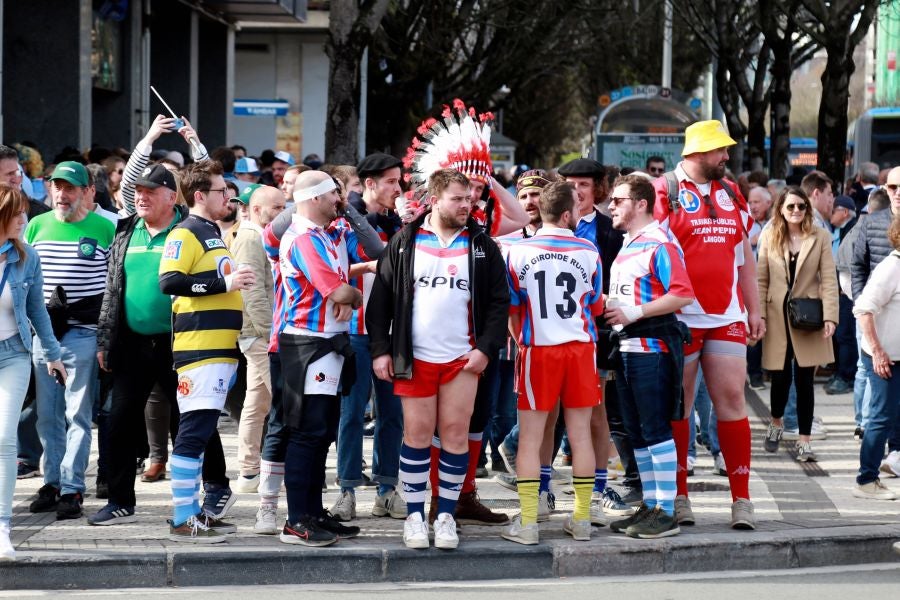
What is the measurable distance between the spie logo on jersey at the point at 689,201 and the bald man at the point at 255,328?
2.79 m

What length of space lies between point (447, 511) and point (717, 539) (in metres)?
1.47

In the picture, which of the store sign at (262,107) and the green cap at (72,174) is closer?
the green cap at (72,174)

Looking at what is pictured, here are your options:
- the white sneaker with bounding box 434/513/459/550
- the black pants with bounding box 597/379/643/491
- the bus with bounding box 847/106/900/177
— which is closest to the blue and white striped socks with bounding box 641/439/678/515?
the black pants with bounding box 597/379/643/491

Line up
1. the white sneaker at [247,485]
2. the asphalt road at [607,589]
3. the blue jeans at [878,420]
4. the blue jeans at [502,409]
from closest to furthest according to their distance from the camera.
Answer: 1. the asphalt road at [607,589]
2. the blue jeans at [878,420]
3. the white sneaker at [247,485]
4. the blue jeans at [502,409]

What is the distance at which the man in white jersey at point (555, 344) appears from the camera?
7445 millimetres

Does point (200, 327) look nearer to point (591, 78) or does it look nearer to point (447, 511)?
point (447, 511)

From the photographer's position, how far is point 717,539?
753 centimetres

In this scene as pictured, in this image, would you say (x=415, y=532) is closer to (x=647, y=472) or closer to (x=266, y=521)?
(x=266, y=521)

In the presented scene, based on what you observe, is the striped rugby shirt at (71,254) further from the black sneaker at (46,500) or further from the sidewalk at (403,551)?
the sidewalk at (403,551)

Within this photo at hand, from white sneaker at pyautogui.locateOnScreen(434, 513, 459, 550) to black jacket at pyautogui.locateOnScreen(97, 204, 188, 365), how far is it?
203cm

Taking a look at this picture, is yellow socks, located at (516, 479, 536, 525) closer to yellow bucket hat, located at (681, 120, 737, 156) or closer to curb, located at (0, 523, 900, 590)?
curb, located at (0, 523, 900, 590)

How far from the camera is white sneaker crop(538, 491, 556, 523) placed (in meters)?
8.14

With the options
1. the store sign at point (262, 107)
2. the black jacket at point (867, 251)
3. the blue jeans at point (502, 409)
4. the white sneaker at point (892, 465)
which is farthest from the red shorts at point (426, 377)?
the store sign at point (262, 107)

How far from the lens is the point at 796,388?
10.7 m
